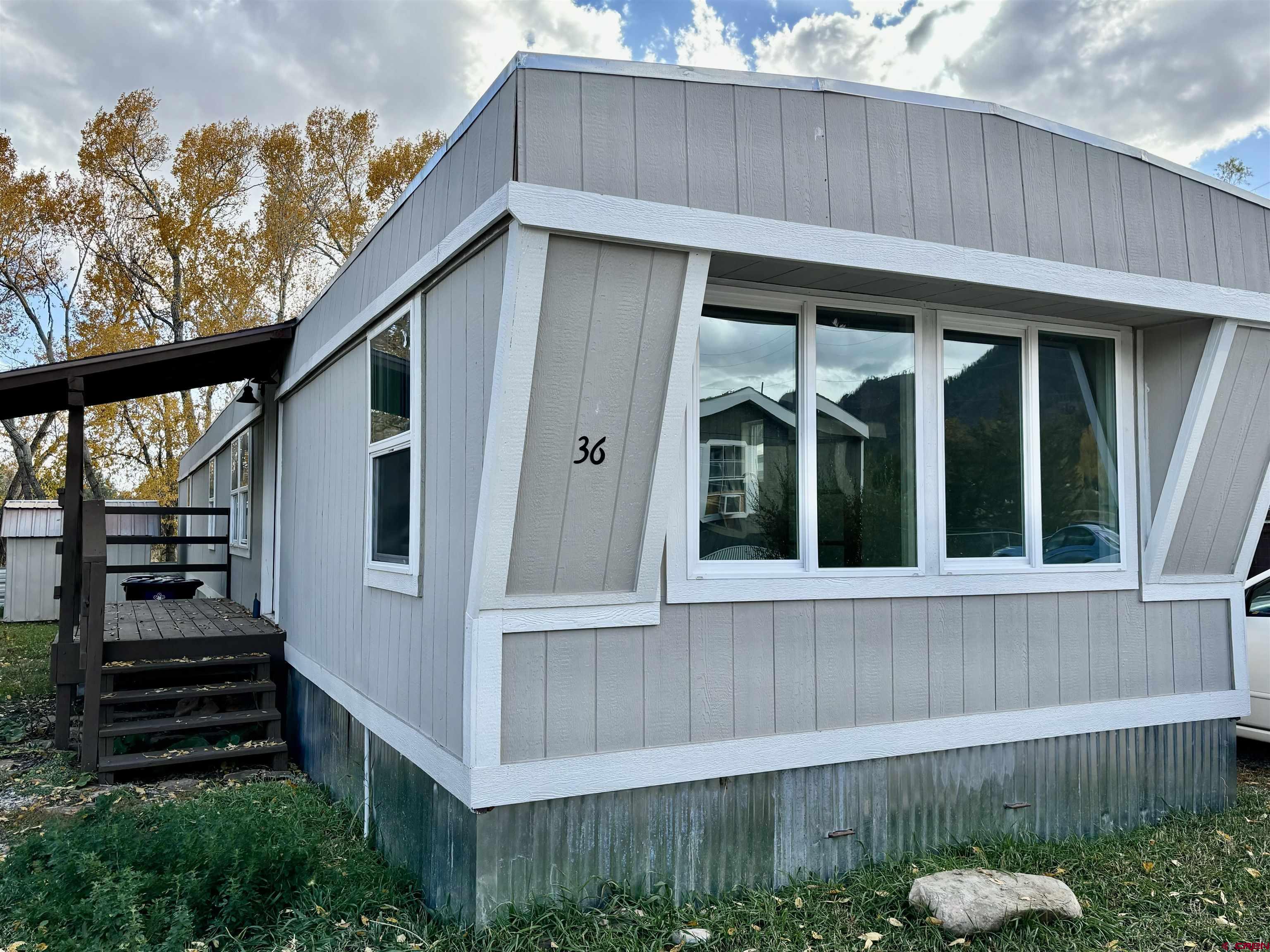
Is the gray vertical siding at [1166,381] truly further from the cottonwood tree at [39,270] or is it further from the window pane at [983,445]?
the cottonwood tree at [39,270]

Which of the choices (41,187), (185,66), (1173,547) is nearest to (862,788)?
(1173,547)

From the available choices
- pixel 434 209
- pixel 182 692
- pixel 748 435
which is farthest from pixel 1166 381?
pixel 182 692

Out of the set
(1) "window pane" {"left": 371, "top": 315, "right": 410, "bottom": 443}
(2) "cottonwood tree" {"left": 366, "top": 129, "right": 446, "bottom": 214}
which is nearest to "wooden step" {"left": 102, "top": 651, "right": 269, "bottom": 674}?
(1) "window pane" {"left": 371, "top": 315, "right": 410, "bottom": 443}

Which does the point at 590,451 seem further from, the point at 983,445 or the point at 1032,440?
the point at 1032,440

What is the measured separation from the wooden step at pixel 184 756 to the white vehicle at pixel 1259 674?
6.13 metres

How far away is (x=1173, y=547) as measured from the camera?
4480 millimetres

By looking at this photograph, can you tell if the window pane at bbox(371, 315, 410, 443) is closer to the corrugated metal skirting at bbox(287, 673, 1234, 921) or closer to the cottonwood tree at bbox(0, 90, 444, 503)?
the corrugated metal skirting at bbox(287, 673, 1234, 921)

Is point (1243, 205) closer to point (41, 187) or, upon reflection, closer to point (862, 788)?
point (862, 788)

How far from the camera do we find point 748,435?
148 inches

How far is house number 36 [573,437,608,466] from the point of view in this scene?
3135 mm

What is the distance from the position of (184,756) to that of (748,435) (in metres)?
4.15

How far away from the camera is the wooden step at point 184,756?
5.40 meters

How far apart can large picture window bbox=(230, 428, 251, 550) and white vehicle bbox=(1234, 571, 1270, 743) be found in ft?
26.3

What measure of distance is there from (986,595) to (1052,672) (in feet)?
1.79
